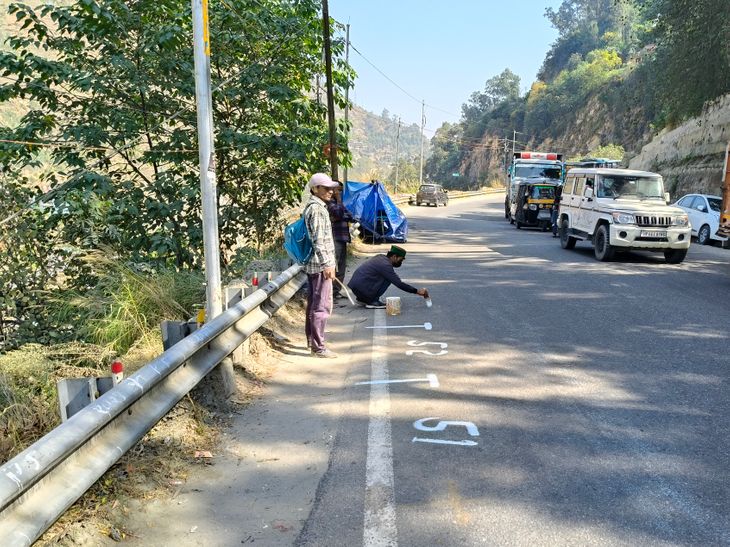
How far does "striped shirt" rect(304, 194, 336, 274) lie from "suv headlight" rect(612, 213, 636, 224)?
920 centimetres

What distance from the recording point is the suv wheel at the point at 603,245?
1359cm

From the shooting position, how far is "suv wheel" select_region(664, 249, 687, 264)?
43.8ft

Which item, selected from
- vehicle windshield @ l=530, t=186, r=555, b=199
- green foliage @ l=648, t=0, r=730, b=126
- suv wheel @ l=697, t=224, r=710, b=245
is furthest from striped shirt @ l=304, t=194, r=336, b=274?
vehicle windshield @ l=530, t=186, r=555, b=199

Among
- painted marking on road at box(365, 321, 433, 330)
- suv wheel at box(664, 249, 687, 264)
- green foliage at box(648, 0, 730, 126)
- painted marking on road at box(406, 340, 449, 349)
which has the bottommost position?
painted marking on road at box(365, 321, 433, 330)

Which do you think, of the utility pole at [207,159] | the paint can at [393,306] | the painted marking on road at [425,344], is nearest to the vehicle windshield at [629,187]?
the paint can at [393,306]

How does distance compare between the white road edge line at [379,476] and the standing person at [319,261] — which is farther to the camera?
the standing person at [319,261]

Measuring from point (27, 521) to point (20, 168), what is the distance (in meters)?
6.62

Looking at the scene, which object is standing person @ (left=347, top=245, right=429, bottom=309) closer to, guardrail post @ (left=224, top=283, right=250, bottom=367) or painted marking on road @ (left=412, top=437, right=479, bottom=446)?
guardrail post @ (left=224, top=283, right=250, bottom=367)

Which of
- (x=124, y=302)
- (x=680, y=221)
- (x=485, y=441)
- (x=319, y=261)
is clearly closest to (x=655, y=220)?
(x=680, y=221)

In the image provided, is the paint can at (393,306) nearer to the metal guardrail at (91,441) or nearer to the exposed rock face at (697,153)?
the metal guardrail at (91,441)

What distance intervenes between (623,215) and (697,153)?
22581mm

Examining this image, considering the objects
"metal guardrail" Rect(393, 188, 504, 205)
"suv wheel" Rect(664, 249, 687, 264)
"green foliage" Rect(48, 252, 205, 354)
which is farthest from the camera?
"metal guardrail" Rect(393, 188, 504, 205)

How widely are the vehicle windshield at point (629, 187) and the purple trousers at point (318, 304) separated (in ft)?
33.9

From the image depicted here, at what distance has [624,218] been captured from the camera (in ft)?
43.7
